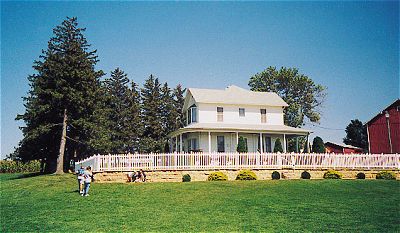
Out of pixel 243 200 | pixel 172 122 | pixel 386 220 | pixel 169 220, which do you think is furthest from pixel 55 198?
pixel 172 122

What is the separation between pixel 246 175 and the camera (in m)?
22.4

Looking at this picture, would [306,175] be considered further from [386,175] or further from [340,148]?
[340,148]

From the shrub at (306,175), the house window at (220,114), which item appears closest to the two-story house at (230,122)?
the house window at (220,114)

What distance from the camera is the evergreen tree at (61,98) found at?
1148 inches

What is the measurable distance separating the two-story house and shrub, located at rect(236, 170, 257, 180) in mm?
6154

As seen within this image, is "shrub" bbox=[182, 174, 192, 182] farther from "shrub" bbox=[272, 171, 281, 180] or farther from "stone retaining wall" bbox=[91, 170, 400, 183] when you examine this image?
"shrub" bbox=[272, 171, 281, 180]

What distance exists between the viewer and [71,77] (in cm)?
2947

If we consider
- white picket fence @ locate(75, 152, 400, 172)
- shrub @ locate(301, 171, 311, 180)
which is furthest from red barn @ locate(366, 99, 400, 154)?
shrub @ locate(301, 171, 311, 180)

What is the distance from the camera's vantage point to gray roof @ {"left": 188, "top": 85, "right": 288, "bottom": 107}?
31906 millimetres

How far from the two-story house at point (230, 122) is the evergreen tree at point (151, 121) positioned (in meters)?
12.8

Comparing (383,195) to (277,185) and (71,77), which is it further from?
(71,77)

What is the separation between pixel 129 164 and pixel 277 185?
887 cm

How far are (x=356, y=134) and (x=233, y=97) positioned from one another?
34293 mm

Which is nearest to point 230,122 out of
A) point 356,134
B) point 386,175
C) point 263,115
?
point 263,115
